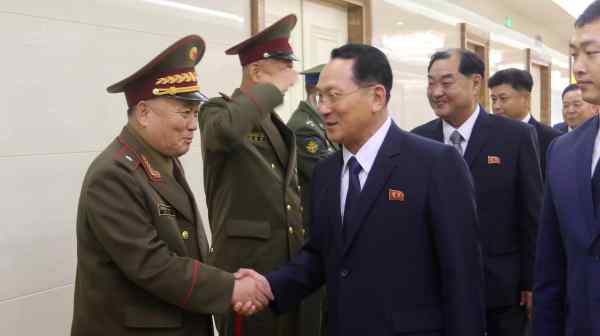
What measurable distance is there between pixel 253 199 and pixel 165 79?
2.47 ft

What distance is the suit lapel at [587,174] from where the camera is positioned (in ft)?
5.80

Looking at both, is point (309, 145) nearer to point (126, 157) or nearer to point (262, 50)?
point (262, 50)

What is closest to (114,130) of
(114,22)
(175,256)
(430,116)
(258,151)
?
(114,22)

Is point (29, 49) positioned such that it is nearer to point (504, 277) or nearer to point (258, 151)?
point (258, 151)

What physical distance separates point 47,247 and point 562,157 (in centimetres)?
230

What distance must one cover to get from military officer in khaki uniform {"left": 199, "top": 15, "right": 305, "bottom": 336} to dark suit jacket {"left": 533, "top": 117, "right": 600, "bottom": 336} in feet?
3.74

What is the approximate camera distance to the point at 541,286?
76.6 inches

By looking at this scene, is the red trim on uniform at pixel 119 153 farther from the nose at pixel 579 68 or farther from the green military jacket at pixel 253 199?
the nose at pixel 579 68

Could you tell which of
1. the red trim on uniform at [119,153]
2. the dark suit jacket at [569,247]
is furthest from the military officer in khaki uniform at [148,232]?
the dark suit jacket at [569,247]

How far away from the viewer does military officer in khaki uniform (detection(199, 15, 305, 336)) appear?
2678 millimetres

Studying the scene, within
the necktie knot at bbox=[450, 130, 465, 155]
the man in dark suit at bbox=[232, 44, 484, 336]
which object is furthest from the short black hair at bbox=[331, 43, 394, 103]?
the necktie knot at bbox=[450, 130, 465, 155]

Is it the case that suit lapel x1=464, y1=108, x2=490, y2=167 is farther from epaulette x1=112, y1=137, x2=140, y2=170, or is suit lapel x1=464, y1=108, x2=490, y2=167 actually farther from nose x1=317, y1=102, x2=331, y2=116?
epaulette x1=112, y1=137, x2=140, y2=170

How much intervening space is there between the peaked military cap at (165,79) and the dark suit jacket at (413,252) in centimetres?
70

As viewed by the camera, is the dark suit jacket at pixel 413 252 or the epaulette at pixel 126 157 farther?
the epaulette at pixel 126 157
